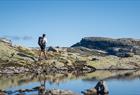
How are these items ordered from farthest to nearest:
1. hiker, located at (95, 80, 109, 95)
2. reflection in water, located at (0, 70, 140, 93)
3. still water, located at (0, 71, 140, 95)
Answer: reflection in water, located at (0, 70, 140, 93) → still water, located at (0, 71, 140, 95) → hiker, located at (95, 80, 109, 95)

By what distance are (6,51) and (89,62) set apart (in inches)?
1797

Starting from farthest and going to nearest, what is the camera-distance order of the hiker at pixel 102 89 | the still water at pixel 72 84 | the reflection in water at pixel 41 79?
1. the reflection in water at pixel 41 79
2. the still water at pixel 72 84
3. the hiker at pixel 102 89

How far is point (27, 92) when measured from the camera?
60.0 m

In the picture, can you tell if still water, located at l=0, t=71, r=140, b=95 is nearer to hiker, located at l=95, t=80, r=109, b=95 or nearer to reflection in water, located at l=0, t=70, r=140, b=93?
reflection in water, located at l=0, t=70, r=140, b=93

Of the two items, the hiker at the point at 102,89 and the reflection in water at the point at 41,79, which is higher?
the hiker at the point at 102,89

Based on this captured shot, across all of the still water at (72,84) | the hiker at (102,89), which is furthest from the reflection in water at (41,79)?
the hiker at (102,89)

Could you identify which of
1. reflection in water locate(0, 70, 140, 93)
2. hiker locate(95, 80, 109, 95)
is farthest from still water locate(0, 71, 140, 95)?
hiker locate(95, 80, 109, 95)

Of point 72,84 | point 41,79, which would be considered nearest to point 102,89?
point 72,84

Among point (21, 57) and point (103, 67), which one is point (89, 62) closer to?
point (103, 67)

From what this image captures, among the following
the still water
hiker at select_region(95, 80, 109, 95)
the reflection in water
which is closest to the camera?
hiker at select_region(95, 80, 109, 95)

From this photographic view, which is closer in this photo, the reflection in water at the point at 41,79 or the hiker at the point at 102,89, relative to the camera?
the hiker at the point at 102,89

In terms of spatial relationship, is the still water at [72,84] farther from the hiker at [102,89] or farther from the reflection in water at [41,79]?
the hiker at [102,89]

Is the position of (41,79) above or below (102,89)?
below

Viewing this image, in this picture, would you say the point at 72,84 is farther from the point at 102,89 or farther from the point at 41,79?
the point at 102,89
